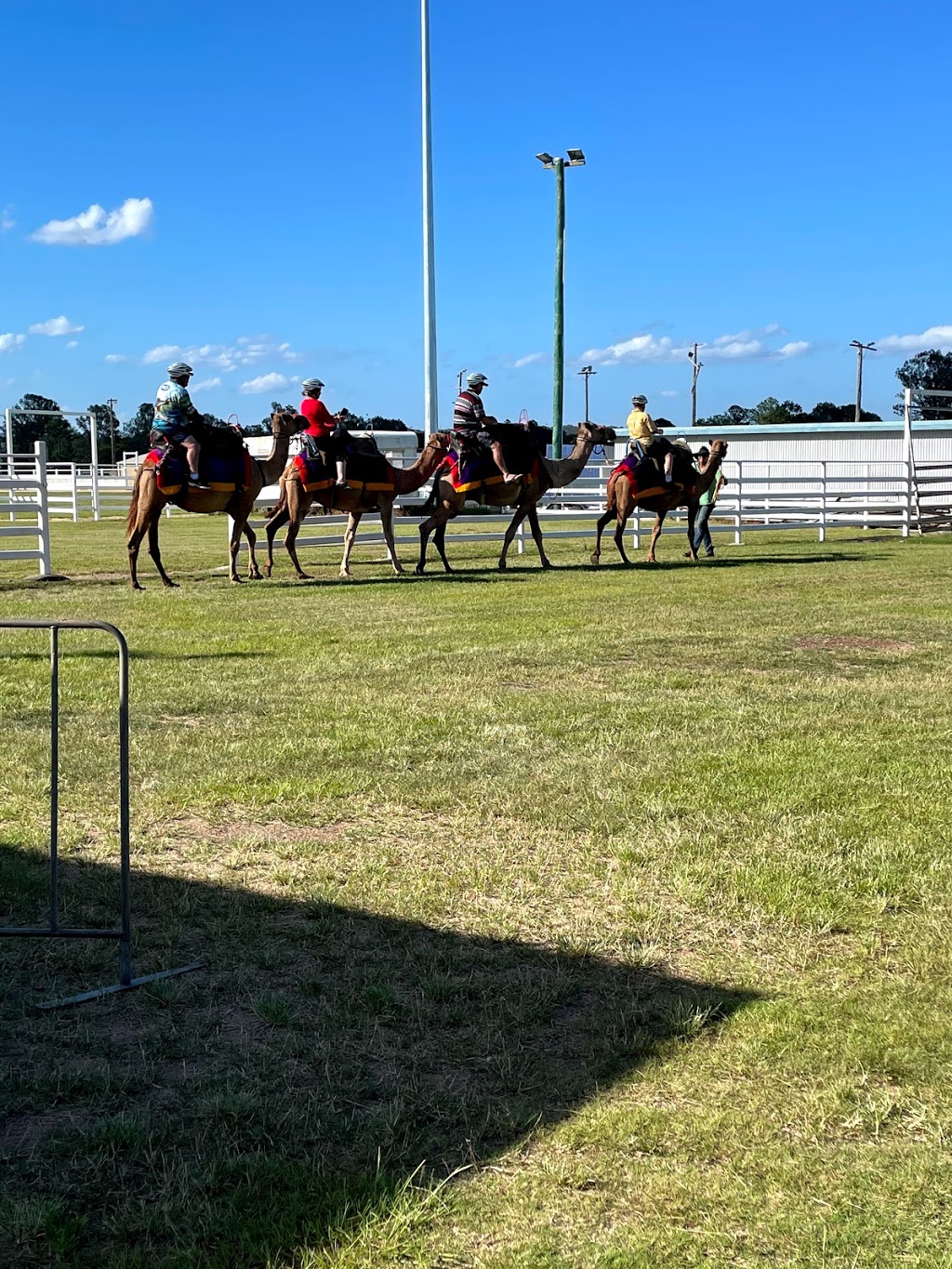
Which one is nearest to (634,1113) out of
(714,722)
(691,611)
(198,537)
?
(714,722)

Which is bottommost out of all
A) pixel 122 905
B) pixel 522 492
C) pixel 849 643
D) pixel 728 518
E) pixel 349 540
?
pixel 122 905

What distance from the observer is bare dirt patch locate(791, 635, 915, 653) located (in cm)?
1111

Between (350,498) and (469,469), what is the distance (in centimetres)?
182

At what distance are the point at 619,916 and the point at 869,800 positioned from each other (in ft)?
6.22

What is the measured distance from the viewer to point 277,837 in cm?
574

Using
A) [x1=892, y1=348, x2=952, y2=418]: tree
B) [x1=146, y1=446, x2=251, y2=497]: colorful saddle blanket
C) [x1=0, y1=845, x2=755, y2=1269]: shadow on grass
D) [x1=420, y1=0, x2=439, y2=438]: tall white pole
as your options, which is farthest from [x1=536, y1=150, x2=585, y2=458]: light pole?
[x1=892, y1=348, x2=952, y2=418]: tree

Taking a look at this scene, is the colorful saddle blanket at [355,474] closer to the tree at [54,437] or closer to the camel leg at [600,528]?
the camel leg at [600,528]

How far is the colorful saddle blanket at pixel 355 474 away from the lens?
1856 cm

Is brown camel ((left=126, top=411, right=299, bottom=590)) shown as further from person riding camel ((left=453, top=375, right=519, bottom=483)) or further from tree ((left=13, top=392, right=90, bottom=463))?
tree ((left=13, top=392, right=90, bottom=463))

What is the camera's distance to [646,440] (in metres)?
20.6

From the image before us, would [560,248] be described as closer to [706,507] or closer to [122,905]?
[706,507]

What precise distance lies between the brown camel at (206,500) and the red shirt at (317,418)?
0.13 meters

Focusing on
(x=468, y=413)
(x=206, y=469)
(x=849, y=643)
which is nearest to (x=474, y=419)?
(x=468, y=413)

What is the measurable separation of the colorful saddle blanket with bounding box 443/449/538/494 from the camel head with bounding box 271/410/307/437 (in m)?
2.39
